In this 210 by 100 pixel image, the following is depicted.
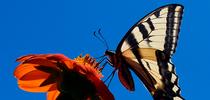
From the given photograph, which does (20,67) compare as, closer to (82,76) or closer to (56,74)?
(56,74)

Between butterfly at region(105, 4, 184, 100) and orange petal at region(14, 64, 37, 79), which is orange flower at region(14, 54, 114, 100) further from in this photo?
butterfly at region(105, 4, 184, 100)

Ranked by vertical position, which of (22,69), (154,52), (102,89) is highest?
(22,69)

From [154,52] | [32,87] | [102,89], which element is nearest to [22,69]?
[32,87]

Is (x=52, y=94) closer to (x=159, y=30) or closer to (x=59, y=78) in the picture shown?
(x=59, y=78)

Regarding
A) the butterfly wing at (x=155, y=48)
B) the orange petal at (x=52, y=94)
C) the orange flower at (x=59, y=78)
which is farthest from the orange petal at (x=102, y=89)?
the butterfly wing at (x=155, y=48)

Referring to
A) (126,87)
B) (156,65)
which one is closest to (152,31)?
(156,65)

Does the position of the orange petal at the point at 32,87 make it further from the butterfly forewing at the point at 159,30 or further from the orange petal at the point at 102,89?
the butterfly forewing at the point at 159,30

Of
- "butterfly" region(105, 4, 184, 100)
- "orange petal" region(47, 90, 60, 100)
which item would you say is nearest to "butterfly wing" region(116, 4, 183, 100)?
"butterfly" region(105, 4, 184, 100)
